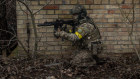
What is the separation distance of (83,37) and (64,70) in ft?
2.59

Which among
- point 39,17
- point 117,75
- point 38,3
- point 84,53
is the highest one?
point 38,3

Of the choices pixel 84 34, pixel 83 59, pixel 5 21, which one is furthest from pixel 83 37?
pixel 5 21

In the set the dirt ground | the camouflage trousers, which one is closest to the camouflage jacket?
the camouflage trousers

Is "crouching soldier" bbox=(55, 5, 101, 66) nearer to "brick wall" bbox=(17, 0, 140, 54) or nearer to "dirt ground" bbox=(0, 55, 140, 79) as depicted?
"dirt ground" bbox=(0, 55, 140, 79)

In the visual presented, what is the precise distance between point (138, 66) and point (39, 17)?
7.93ft

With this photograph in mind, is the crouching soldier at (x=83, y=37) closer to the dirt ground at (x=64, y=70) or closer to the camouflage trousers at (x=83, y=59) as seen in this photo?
the camouflage trousers at (x=83, y=59)

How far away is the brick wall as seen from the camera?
4.12 metres

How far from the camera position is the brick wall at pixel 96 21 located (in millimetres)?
4117

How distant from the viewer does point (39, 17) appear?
163 inches

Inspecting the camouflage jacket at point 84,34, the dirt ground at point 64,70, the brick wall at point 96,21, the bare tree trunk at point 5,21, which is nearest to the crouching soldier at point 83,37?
the camouflage jacket at point 84,34

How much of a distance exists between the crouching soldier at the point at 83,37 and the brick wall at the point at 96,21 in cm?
47

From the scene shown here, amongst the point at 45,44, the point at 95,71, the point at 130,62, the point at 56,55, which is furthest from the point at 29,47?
the point at 130,62

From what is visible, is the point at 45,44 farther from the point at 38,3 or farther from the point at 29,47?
the point at 38,3

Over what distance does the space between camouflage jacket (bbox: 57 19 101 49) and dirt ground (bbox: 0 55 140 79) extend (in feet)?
1.81
